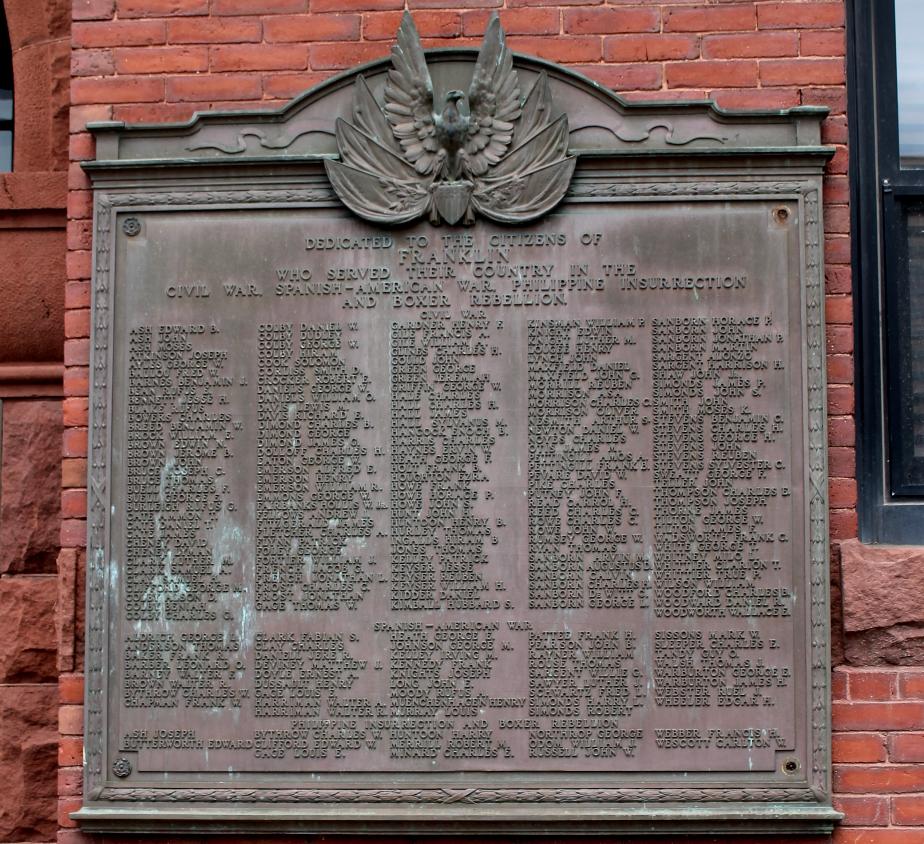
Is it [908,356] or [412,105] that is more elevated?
[412,105]

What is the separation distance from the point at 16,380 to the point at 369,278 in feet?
5.75

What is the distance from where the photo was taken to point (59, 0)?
5777mm

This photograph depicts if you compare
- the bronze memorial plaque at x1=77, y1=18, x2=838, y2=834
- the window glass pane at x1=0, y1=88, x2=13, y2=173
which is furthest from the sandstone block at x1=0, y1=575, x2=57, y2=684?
the window glass pane at x1=0, y1=88, x2=13, y2=173

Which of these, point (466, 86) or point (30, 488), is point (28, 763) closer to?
point (30, 488)

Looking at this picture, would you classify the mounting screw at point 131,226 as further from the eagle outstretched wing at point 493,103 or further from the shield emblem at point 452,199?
the eagle outstretched wing at point 493,103

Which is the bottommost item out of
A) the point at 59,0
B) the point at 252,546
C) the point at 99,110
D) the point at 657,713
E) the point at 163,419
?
the point at 657,713

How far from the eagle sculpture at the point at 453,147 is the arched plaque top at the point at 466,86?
0.07m

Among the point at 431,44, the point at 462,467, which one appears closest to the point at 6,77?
the point at 431,44

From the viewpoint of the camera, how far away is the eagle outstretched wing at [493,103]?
513cm

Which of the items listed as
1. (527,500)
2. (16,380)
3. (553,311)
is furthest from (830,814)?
(16,380)

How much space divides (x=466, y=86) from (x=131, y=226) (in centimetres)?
150

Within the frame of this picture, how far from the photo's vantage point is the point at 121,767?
4.94 meters

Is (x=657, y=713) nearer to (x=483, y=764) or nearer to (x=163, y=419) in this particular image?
(x=483, y=764)

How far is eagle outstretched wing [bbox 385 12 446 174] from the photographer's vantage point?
514 centimetres
